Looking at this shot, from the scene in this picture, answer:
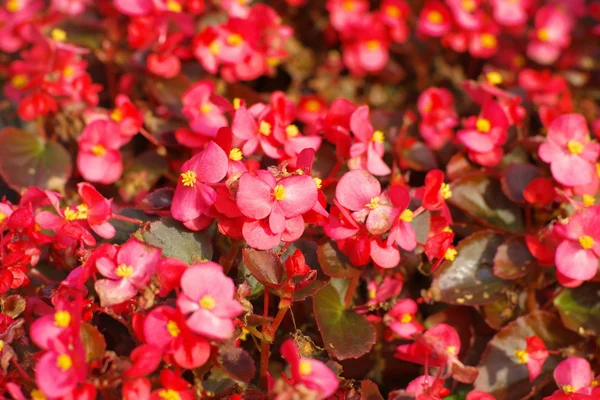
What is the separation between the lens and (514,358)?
121 centimetres

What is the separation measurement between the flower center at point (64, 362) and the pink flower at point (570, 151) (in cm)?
95

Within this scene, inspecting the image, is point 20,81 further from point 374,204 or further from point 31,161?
point 374,204

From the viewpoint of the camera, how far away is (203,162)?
1016 mm

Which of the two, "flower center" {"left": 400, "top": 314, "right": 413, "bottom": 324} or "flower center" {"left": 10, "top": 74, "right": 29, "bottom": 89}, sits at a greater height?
"flower center" {"left": 10, "top": 74, "right": 29, "bottom": 89}

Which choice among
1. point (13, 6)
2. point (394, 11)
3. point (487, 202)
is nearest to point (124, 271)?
point (487, 202)

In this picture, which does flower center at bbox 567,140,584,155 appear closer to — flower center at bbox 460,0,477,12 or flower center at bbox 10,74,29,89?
flower center at bbox 460,0,477,12

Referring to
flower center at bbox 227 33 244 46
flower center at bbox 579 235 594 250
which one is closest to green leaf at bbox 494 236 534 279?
flower center at bbox 579 235 594 250

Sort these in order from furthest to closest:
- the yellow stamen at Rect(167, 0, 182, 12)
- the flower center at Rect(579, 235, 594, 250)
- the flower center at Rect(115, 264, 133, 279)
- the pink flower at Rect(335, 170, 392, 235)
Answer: the yellow stamen at Rect(167, 0, 182, 12) < the flower center at Rect(579, 235, 594, 250) < the pink flower at Rect(335, 170, 392, 235) < the flower center at Rect(115, 264, 133, 279)

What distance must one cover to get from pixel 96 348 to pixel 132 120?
636 mm

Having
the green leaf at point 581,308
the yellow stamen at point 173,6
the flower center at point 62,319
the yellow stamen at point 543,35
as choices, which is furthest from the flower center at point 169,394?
the yellow stamen at point 543,35

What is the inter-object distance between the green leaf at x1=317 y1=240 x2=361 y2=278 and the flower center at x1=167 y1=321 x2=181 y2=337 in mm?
293

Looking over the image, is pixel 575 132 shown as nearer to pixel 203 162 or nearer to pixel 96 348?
pixel 203 162

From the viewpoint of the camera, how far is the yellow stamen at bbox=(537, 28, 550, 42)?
1.90 metres

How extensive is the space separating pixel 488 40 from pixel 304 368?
1.35 meters
